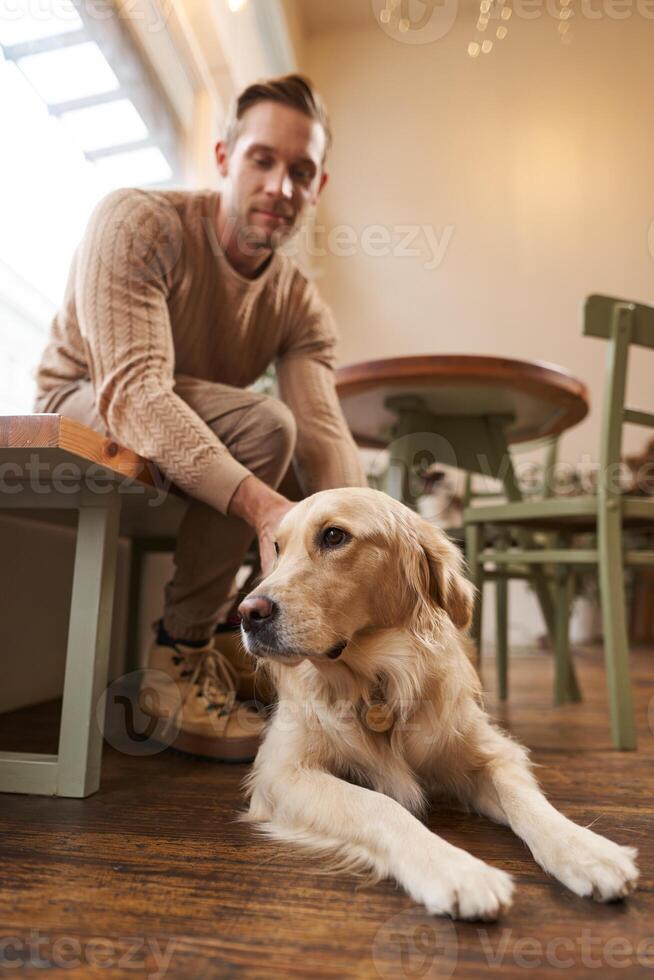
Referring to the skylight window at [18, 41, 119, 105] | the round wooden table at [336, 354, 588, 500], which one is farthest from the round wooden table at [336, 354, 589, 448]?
the skylight window at [18, 41, 119, 105]

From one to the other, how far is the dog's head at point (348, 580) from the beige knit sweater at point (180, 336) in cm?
27

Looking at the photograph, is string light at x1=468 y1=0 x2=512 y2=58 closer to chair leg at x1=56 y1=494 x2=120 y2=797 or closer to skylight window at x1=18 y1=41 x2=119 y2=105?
skylight window at x1=18 y1=41 x2=119 y2=105

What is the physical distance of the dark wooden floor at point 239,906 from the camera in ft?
2.32

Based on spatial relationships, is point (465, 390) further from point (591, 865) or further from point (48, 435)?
point (591, 865)

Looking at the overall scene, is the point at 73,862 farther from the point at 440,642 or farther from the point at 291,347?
the point at 291,347

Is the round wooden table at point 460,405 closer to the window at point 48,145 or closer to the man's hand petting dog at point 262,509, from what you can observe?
the man's hand petting dog at point 262,509

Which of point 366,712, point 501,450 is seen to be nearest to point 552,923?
point 366,712

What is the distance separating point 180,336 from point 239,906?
1270mm

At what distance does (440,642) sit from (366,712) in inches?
6.6

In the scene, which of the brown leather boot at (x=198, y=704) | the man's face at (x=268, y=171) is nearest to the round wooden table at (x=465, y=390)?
the man's face at (x=268, y=171)

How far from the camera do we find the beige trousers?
1573 mm

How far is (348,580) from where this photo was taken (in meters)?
1.15

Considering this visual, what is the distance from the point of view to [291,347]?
1.94m

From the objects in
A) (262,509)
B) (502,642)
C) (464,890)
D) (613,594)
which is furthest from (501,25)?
(464,890)
